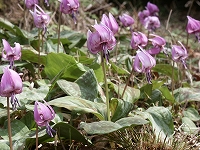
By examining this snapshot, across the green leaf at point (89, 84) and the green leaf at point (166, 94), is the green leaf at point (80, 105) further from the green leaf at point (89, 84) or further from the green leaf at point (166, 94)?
the green leaf at point (166, 94)

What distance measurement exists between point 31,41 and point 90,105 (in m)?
1.39

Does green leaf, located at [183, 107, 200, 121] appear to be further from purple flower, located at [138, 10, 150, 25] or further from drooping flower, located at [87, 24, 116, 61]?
purple flower, located at [138, 10, 150, 25]

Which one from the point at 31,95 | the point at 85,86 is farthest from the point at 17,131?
the point at 85,86

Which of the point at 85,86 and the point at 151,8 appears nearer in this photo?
the point at 85,86

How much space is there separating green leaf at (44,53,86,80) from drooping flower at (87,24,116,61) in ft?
1.78

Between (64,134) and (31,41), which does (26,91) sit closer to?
(64,134)

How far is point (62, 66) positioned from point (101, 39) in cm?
74

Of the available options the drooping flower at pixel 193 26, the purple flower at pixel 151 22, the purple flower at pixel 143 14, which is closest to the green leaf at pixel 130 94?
the drooping flower at pixel 193 26

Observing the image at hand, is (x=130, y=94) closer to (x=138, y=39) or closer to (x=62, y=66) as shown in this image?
(x=138, y=39)

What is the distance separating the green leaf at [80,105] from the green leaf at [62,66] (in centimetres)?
38

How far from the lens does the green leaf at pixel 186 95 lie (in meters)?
2.83

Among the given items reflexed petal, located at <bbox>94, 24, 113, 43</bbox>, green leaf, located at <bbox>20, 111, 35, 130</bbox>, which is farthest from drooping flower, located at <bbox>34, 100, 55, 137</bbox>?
green leaf, located at <bbox>20, 111, 35, 130</bbox>

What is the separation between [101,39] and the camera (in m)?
1.97

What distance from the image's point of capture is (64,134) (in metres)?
2.15
